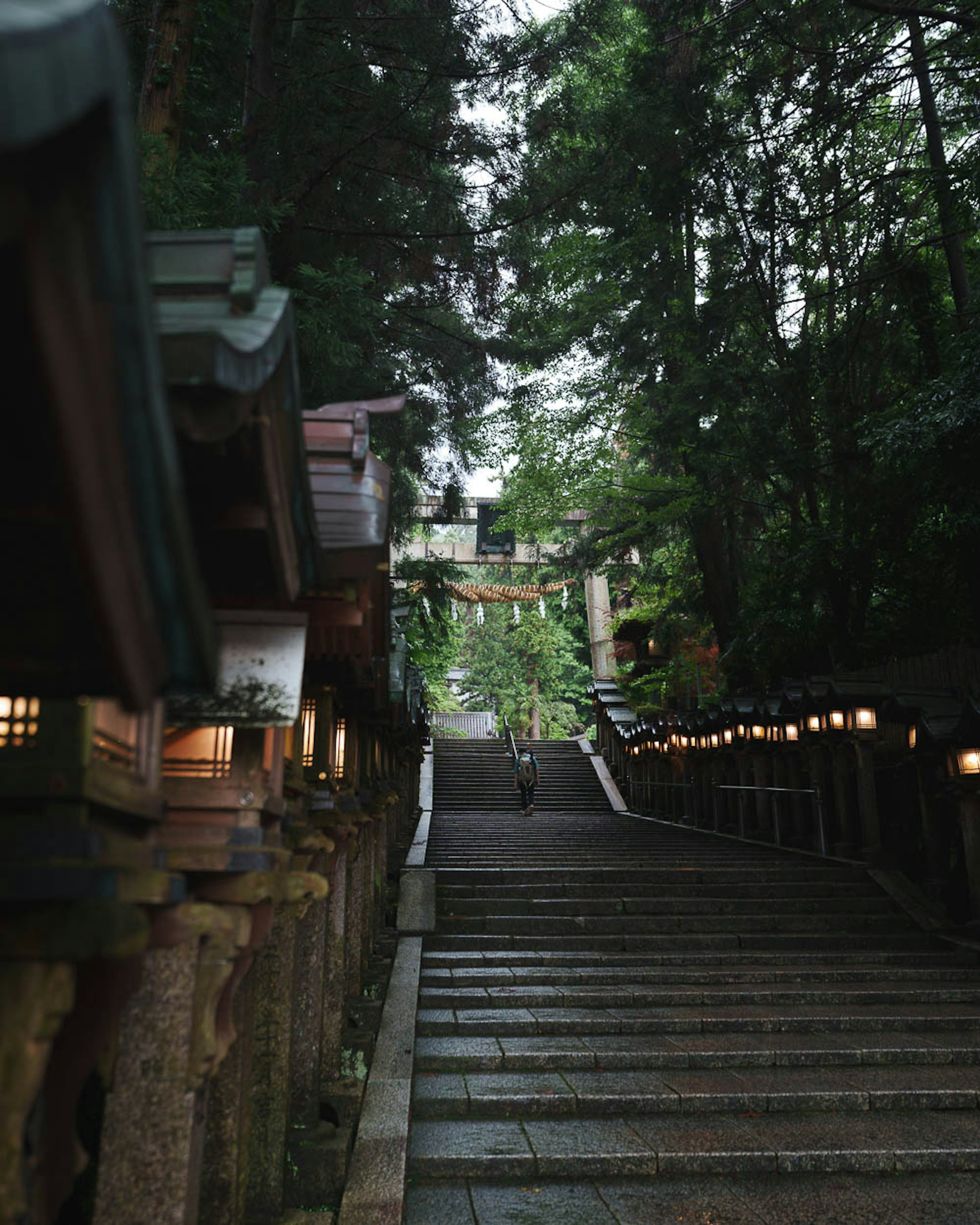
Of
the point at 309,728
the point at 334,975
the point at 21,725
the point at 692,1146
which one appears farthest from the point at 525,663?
the point at 21,725

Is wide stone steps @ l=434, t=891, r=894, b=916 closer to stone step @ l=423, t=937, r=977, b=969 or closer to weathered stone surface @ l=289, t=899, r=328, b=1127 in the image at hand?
stone step @ l=423, t=937, r=977, b=969

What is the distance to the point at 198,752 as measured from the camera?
399 centimetres

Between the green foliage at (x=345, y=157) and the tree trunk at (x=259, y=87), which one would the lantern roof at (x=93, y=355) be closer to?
the green foliage at (x=345, y=157)

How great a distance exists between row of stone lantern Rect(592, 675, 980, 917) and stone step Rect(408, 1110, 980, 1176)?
497 centimetres

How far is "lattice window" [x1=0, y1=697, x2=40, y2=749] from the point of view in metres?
2.63

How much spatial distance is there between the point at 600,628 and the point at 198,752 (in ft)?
101

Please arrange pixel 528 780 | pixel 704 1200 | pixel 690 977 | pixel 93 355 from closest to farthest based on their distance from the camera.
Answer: pixel 93 355
pixel 704 1200
pixel 690 977
pixel 528 780

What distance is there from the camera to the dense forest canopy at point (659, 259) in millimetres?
9336

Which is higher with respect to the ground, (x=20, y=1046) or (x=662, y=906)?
(x=20, y=1046)

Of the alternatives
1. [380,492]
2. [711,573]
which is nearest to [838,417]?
[711,573]

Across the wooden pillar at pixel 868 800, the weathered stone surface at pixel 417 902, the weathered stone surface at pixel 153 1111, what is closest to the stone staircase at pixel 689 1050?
the weathered stone surface at pixel 417 902

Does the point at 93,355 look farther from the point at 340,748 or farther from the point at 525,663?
the point at 525,663

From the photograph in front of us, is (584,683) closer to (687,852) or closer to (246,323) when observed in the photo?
(687,852)

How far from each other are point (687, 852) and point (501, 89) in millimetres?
12604
